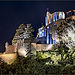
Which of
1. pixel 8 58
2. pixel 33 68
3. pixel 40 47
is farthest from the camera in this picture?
pixel 40 47

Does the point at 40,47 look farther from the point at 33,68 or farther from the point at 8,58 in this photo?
the point at 8,58

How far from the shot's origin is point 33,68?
1372 cm

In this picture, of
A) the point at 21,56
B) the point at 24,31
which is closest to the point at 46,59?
the point at 21,56

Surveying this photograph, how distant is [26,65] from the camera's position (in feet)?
47.7

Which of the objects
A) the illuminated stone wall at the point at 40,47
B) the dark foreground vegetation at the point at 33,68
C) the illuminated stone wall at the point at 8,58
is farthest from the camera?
the illuminated stone wall at the point at 40,47

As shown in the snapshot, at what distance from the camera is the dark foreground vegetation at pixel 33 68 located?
12805 millimetres

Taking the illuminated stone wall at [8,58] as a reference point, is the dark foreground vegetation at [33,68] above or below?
below

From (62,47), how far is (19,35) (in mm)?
8641

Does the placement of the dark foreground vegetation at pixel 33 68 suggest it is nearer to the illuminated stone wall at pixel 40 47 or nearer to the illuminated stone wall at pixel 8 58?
the illuminated stone wall at pixel 8 58

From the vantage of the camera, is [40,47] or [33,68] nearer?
[33,68]

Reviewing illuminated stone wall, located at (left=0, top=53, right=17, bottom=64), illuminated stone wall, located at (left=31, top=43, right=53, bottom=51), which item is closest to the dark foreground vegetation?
illuminated stone wall, located at (left=0, top=53, right=17, bottom=64)

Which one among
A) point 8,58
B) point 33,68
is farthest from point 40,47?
point 8,58

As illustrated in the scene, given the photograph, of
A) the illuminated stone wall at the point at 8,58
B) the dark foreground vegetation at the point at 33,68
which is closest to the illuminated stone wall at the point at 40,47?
the dark foreground vegetation at the point at 33,68

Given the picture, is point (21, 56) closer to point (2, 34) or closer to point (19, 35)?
point (19, 35)
